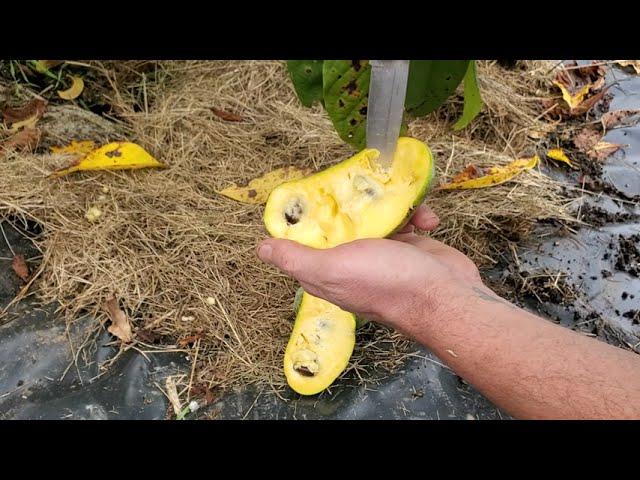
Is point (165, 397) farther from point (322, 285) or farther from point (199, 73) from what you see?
point (199, 73)

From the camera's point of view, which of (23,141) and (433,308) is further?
(23,141)

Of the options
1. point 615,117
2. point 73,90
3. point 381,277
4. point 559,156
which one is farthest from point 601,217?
point 73,90

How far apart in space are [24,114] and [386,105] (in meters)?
1.50

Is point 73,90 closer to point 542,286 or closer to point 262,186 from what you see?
point 262,186

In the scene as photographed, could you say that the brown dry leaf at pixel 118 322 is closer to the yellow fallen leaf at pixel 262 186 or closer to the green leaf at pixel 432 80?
the yellow fallen leaf at pixel 262 186

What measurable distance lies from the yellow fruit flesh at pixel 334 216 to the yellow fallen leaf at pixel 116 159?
751 millimetres

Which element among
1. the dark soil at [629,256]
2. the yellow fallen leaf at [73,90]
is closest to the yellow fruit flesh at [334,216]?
the dark soil at [629,256]

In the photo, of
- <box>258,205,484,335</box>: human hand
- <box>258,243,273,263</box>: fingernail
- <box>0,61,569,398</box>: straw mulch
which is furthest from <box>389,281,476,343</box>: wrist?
<box>0,61,569,398</box>: straw mulch

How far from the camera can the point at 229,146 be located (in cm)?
207

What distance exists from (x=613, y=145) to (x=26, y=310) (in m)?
2.08

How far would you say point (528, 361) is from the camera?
959 millimetres

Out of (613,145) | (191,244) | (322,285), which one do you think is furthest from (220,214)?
(613,145)

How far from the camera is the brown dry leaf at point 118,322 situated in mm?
1563

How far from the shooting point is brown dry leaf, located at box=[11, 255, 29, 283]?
165 centimetres
